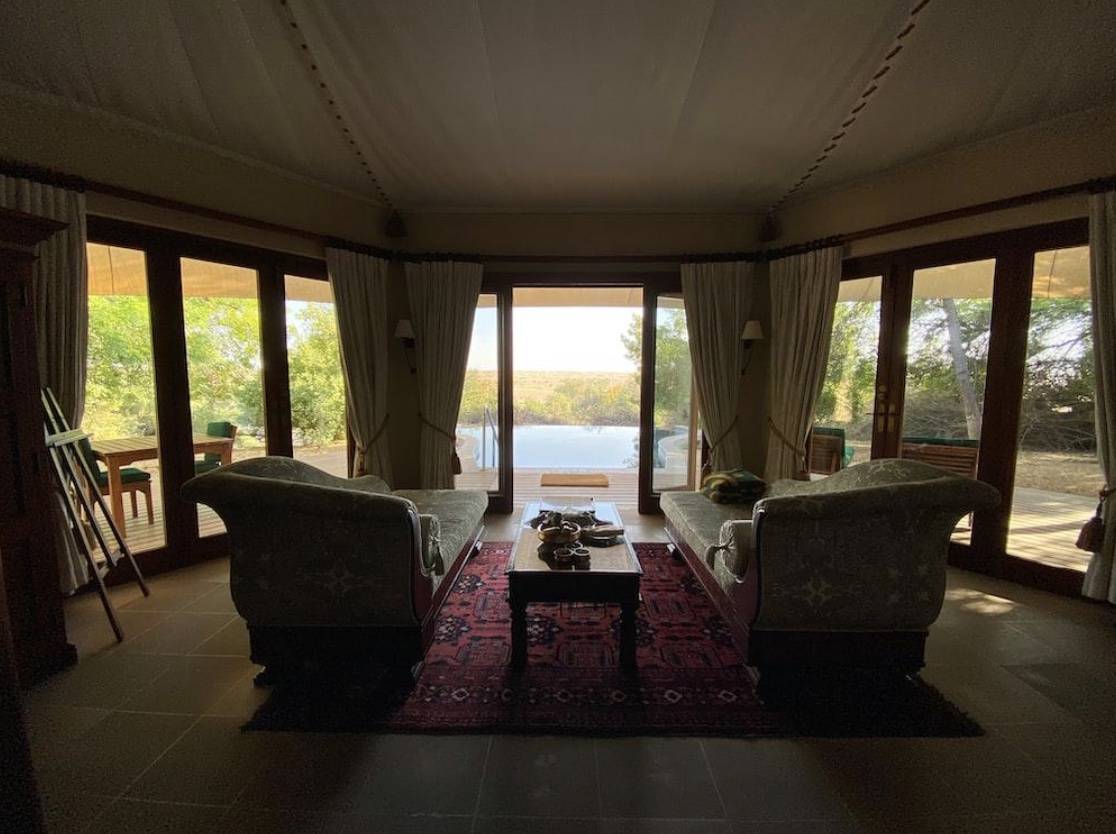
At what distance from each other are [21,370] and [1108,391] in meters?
5.28

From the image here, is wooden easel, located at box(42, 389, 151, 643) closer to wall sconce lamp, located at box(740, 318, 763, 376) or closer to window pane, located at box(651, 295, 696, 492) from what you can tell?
window pane, located at box(651, 295, 696, 492)

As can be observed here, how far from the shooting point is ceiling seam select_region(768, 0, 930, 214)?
208cm

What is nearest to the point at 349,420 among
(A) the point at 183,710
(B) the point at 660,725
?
(A) the point at 183,710

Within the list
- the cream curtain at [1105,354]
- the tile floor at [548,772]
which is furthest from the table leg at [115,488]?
the cream curtain at [1105,354]

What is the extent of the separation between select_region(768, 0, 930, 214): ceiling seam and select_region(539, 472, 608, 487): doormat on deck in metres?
3.63

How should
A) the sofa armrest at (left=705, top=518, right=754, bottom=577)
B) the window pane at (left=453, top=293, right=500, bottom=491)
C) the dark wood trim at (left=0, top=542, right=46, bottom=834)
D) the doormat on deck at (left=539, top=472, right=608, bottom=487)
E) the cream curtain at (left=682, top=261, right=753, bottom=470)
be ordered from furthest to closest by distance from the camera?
the doormat on deck at (left=539, top=472, right=608, bottom=487), the window pane at (left=453, top=293, right=500, bottom=491), the cream curtain at (left=682, top=261, right=753, bottom=470), the sofa armrest at (left=705, top=518, right=754, bottom=577), the dark wood trim at (left=0, top=542, right=46, bottom=834)

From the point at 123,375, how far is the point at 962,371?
5.61 meters

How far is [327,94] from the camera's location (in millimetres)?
2623

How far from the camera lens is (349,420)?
Result: 154 inches

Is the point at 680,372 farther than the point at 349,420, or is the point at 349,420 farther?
the point at 680,372

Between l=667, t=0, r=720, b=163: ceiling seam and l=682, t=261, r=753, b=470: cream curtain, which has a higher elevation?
l=667, t=0, r=720, b=163: ceiling seam

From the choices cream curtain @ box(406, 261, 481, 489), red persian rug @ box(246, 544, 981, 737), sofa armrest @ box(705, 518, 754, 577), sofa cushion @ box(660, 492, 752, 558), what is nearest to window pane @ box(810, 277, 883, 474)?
sofa cushion @ box(660, 492, 752, 558)

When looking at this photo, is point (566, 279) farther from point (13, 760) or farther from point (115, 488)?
point (13, 760)

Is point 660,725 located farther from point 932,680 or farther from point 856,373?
point 856,373
